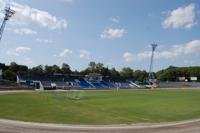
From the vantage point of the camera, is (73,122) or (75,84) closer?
(73,122)

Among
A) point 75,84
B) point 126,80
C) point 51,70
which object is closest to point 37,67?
point 51,70

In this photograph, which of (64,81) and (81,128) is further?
(64,81)

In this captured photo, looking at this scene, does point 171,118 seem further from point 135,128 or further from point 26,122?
point 26,122

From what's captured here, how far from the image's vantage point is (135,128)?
22938mm

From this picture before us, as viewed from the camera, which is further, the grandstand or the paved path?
the grandstand

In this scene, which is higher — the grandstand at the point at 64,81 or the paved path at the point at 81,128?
the grandstand at the point at 64,81

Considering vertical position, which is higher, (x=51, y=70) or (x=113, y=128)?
(x=51, y=70)

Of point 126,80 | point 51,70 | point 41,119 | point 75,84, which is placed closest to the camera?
point 41,119

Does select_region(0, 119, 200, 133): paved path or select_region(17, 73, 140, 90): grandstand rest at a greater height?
select_region(17, 73, 140, 90): grandstand

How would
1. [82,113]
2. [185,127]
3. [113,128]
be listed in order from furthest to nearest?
[82,113] → [185,127] → [113,128]

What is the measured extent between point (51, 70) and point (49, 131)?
165 metres

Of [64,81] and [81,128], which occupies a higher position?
[64,81]

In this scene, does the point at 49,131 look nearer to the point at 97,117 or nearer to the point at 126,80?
the point at 97,117

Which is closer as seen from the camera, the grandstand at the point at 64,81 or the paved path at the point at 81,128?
the paved path at the point at 81,128
